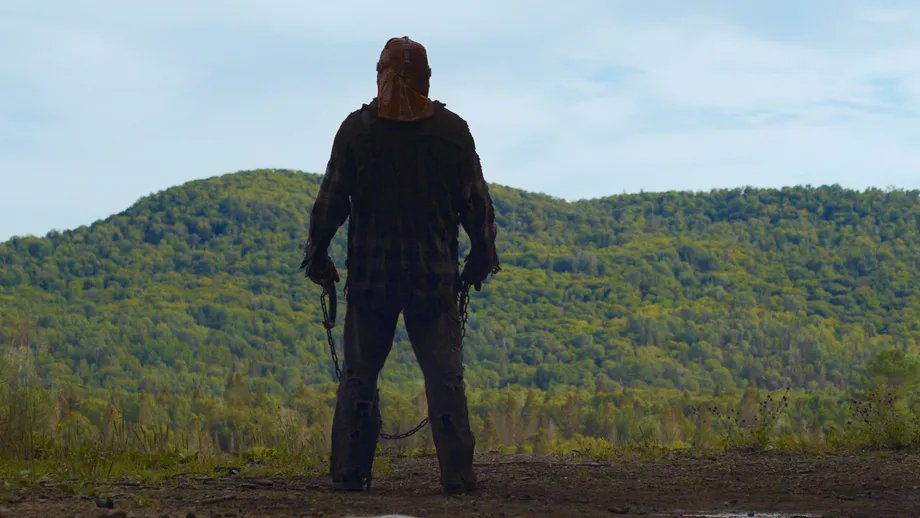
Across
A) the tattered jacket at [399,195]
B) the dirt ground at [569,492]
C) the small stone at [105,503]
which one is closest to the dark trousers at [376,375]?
the tattered jacket at [399,195]

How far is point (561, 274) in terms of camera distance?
191 metres

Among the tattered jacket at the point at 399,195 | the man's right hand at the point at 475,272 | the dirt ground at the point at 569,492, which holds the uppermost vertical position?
the tattered jacket at the point at 399,195

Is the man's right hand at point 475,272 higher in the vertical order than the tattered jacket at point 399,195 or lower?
lower

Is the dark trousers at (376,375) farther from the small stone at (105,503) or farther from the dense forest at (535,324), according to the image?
the dense forest at (535,324)

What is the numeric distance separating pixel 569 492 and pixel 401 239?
223 cm

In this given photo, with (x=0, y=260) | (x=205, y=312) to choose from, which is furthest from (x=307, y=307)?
(x=0, y=260)

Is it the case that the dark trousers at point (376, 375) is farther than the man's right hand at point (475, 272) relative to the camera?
No

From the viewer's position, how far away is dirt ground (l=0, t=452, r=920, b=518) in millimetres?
8289

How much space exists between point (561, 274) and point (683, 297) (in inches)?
715

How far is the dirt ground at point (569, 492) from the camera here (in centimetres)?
829

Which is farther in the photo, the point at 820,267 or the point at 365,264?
the point at 820,267

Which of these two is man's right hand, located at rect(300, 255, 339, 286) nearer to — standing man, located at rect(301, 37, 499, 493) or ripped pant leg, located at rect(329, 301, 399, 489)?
standing man, located at rect(301, 37, 499, 493)

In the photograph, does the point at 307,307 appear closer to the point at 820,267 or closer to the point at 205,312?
the point at 205,312

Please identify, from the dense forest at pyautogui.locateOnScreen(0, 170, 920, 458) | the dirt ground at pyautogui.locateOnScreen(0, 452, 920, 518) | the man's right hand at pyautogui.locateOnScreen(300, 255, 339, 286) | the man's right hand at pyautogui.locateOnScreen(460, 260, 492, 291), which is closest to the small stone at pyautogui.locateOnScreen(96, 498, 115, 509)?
the dirt ground at pyautogui.locateOnScreen(0, 452, 920, 518)
